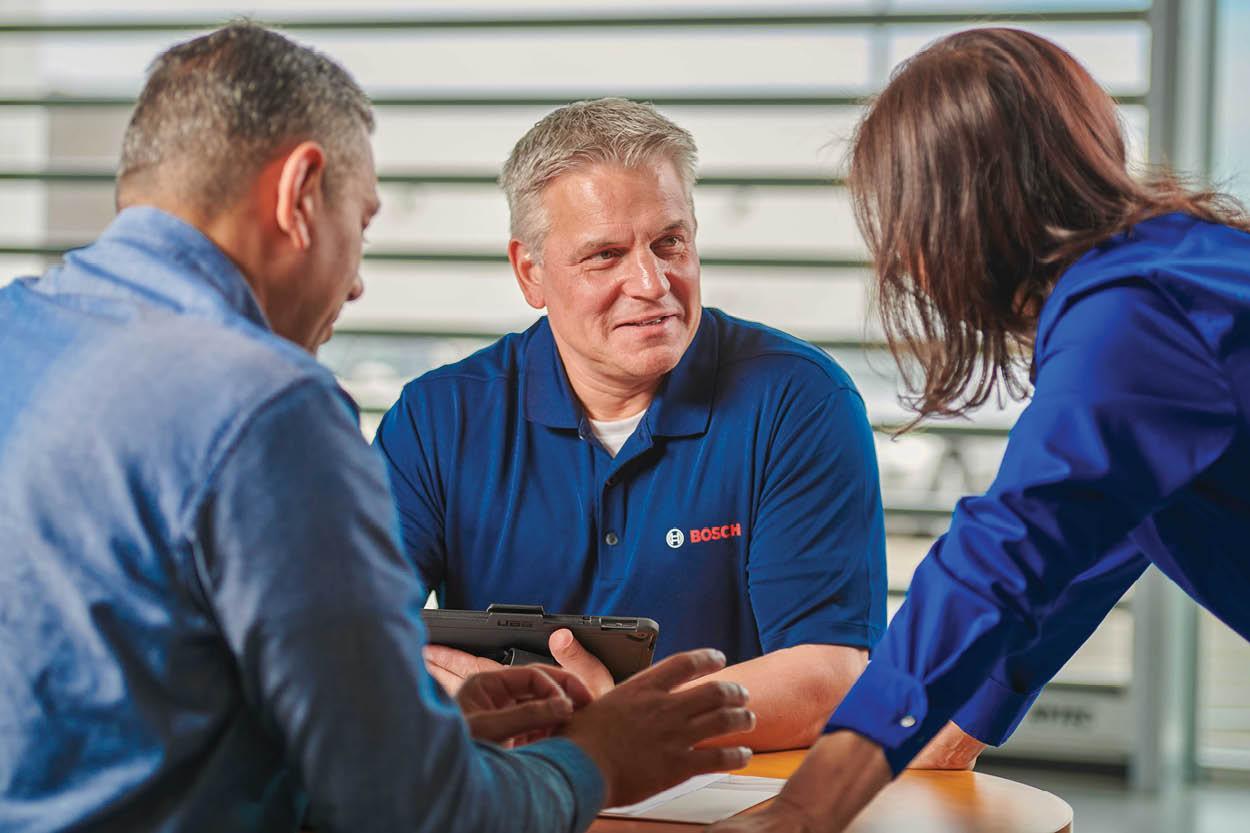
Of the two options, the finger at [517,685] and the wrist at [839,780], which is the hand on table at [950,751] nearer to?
the wrist at [839,780]

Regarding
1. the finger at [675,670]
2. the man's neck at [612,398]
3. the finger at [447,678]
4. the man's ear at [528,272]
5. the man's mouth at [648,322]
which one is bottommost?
the finger at [447,678]

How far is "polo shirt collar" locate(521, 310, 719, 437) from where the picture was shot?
7.64 ft

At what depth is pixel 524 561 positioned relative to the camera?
231 cm

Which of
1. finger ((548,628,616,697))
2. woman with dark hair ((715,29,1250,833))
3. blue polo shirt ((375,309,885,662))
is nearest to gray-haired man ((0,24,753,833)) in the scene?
woman with dark hair ((715,29,1250,833))

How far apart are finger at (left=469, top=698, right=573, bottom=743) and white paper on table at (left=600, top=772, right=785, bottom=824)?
0.45 feet

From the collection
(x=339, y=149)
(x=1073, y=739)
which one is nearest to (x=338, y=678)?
(x=339, y=149)

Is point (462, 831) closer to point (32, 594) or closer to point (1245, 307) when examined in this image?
point (32, 594)

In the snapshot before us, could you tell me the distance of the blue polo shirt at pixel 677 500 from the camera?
7.23 feet

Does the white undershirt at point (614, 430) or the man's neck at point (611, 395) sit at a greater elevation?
the man's neck at point (611, 395)

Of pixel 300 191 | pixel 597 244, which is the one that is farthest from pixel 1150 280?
pixel 597 244

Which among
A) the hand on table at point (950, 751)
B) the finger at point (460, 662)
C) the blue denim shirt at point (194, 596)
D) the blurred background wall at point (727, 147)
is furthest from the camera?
the blurred background wall at point (727, 147)

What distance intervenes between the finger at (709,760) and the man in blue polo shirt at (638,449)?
75 centimetres

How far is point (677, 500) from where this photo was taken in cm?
228

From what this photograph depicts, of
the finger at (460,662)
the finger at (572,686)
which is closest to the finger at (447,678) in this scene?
the finger at (460,662)
